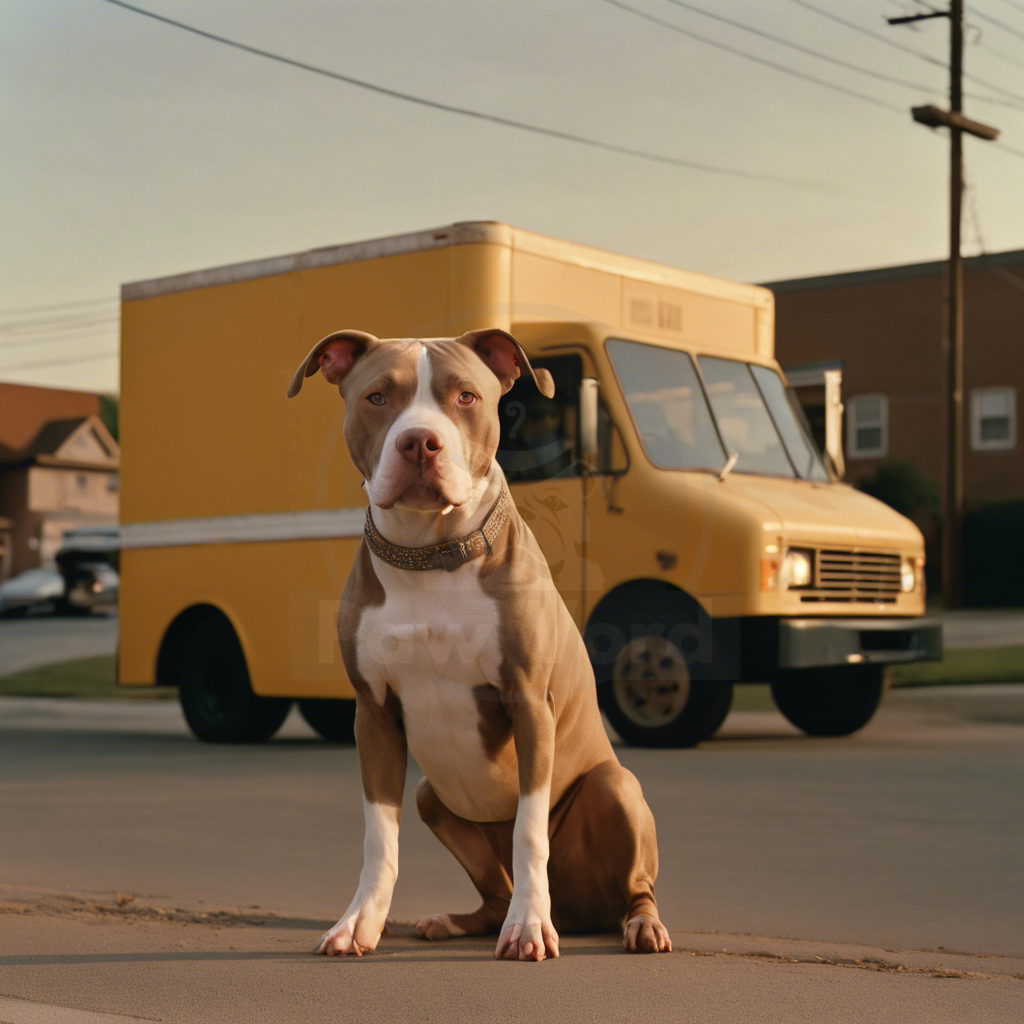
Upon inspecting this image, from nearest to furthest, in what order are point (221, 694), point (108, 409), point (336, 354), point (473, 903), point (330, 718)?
point (336, 354)
point (473, 903)
point (221, 694)
point (330, 718)
point (108, 409)

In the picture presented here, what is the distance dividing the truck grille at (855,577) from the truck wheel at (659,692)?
3.18ft

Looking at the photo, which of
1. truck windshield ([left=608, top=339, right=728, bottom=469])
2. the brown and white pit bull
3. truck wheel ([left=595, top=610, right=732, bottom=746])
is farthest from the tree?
the brown and white pit bull

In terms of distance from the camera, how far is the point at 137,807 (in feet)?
27.8

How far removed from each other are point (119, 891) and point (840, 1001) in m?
3.01

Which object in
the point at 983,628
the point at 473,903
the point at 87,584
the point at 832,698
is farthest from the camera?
the point at 87,584

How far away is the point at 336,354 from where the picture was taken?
425 cm

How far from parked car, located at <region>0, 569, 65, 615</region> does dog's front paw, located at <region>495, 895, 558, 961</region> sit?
41.5 metres

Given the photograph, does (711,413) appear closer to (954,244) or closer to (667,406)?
(667,406)

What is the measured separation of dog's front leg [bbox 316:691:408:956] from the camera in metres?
4.11

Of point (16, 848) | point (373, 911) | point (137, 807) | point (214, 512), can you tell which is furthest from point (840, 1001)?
point (214, 512)

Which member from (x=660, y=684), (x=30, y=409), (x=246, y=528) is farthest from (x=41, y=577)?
(x=660, y=684)

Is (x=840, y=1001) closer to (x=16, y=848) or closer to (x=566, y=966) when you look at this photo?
(x=566, y=966)

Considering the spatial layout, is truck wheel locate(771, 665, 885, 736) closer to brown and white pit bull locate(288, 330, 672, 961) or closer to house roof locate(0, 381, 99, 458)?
brown and white pit bull locate(288, 330, 672, 961)

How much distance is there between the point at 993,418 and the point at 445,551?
1393 inches
